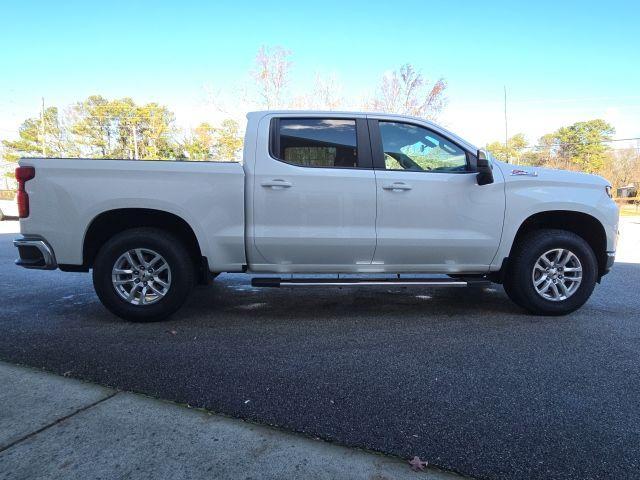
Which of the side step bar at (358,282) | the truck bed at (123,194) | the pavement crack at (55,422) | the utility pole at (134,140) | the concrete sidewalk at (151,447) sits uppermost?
the utility pole at (134,140)

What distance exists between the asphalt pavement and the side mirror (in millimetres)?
1457

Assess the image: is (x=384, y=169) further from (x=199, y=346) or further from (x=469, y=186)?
(x=199, y=346)

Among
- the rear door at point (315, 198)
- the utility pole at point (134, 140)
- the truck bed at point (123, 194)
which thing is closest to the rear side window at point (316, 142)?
the rear door at point (315, 198)

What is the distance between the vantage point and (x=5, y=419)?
2.53 metres

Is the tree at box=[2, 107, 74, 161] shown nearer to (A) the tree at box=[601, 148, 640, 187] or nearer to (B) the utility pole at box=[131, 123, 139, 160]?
(B) the utility pole at box=[131, 123, 139, 160]

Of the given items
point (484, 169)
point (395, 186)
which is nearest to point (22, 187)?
point (395, 186)

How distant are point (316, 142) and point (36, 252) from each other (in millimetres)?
2912

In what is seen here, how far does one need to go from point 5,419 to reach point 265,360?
1677mm

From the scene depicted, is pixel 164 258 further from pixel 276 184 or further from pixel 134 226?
pixel 276 184

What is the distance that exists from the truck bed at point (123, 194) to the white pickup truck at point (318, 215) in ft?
0.03

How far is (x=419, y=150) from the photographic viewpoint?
4.50 m

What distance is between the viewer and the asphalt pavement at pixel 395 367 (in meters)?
2.34

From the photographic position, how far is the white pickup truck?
4109 mm

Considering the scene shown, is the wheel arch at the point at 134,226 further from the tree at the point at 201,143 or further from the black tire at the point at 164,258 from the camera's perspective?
the tree at the point at 201,143
